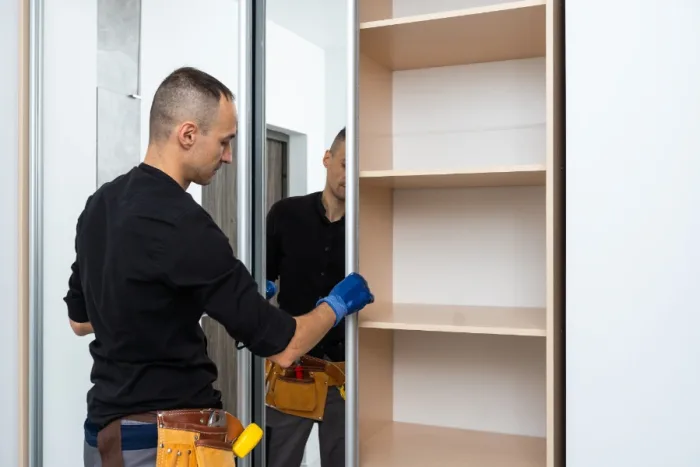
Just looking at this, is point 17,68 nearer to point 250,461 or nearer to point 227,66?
point 227,66

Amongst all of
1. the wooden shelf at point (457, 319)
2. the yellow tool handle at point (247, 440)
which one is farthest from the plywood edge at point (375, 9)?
the yellow tool handle at point (247, 440)

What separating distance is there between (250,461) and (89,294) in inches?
28.7

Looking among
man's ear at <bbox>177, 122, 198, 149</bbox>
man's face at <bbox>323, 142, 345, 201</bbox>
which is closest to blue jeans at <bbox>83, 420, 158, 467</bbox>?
man's ear at <bbox>177, 122, 198, 149</bbox>

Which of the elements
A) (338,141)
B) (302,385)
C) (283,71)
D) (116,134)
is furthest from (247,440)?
(116,134)

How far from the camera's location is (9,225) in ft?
7.72

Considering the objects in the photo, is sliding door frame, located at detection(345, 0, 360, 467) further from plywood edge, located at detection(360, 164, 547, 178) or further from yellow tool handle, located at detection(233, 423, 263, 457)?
yellow tool handle, located at detection(233, 423, 263, 457)

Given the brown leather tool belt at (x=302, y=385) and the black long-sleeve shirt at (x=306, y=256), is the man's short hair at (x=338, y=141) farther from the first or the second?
the brown leather tool belt at (x=302, y=385)

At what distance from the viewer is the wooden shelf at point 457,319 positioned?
1.66 meters

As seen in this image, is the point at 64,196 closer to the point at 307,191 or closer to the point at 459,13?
the point at 307,191
